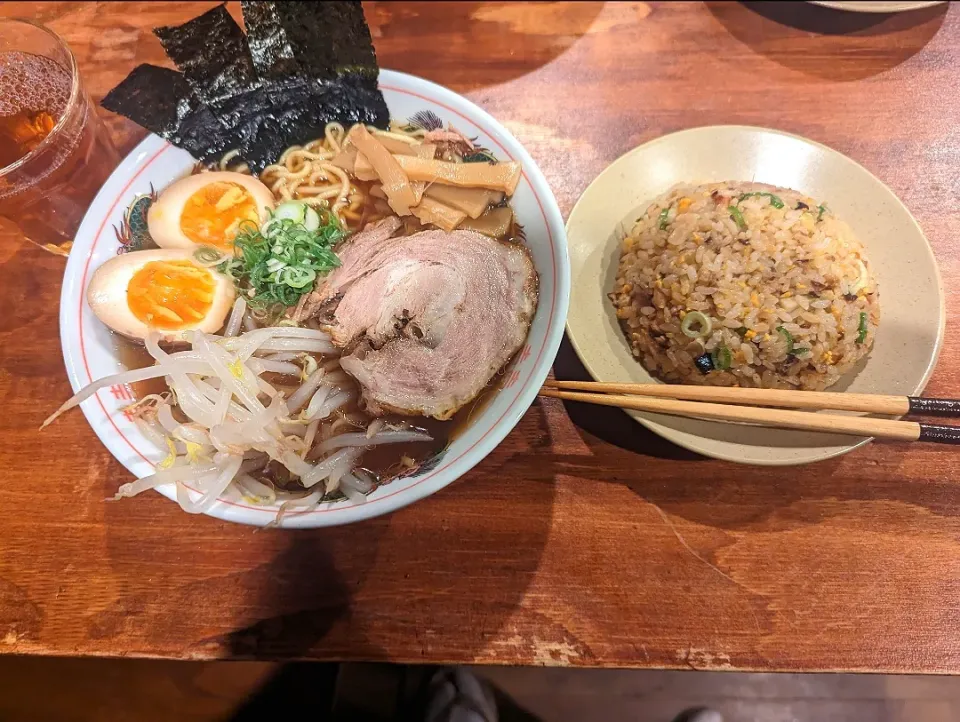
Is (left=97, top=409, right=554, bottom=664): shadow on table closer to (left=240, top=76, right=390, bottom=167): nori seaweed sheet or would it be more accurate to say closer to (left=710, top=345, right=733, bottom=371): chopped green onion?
(left=710, top=345, right=733, bottom=371): chopped green onion

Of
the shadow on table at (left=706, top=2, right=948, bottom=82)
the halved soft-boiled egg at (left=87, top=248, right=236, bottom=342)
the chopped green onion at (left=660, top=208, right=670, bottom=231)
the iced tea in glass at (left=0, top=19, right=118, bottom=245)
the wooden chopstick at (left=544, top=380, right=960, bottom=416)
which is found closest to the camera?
the wooden chopstick at (left=544, top=380, right=960, bottom=416)

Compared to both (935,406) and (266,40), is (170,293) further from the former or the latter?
(935,406)

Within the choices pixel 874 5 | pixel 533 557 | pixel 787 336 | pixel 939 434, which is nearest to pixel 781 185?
pixel 787 336

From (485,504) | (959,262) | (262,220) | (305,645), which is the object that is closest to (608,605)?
(485,504)

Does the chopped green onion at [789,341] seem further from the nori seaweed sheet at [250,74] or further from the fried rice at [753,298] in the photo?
the nori seaweed sheet at [250,74]

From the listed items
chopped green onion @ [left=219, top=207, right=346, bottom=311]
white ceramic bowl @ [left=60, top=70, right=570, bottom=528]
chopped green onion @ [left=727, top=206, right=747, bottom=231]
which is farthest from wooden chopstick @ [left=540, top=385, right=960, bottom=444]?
chopped green onion @ [left=219, top=207, right=346, bottom=311]

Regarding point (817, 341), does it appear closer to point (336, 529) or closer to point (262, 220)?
point (336, 529)
